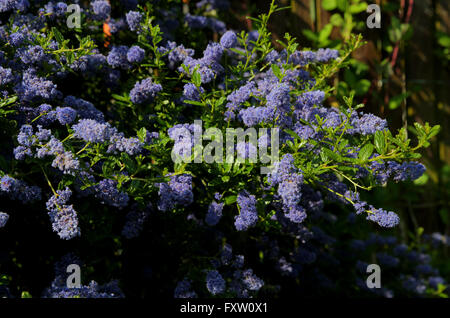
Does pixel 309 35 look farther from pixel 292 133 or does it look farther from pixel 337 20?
pixel 292 133

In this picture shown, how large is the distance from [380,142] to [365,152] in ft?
0.18

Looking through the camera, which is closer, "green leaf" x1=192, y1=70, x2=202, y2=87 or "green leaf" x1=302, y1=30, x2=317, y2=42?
"green leaf" x1=192, y1=70, x2=202, y2=87

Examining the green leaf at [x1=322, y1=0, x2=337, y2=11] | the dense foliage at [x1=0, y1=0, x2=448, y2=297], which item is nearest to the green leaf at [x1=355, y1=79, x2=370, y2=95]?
the green leaf at [x1=322, y1=0, x2=337, y2=11]

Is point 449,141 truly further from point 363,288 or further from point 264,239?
point 264,239

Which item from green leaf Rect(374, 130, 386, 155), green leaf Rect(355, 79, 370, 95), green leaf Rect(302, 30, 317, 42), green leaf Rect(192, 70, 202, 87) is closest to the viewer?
green leaf Rect(374, 130, 386, 155)

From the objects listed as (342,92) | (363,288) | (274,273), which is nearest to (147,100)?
Result: (274,273)

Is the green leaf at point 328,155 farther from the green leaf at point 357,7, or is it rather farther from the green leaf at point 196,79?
the green leaf at point 357,7

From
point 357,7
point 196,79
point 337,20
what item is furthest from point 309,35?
point 196,79

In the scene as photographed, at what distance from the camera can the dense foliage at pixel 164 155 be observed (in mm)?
1463

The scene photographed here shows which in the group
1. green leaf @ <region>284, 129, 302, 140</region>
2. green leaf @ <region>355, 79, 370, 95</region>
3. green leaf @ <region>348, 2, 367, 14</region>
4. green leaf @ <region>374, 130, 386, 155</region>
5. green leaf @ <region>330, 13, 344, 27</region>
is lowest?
green leaf @ <region>374, 130, 386, 155</region>

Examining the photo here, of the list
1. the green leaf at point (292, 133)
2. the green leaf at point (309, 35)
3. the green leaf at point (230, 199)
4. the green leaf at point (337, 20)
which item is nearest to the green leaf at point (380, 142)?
the green leaf at point (292, 133)

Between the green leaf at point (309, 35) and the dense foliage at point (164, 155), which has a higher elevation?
the green leaf at point (309, 35)

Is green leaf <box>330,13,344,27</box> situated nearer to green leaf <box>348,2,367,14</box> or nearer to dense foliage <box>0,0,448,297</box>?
green leaf <box>348,2,367,14</box>

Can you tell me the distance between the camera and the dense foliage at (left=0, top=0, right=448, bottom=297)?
1.46 m
